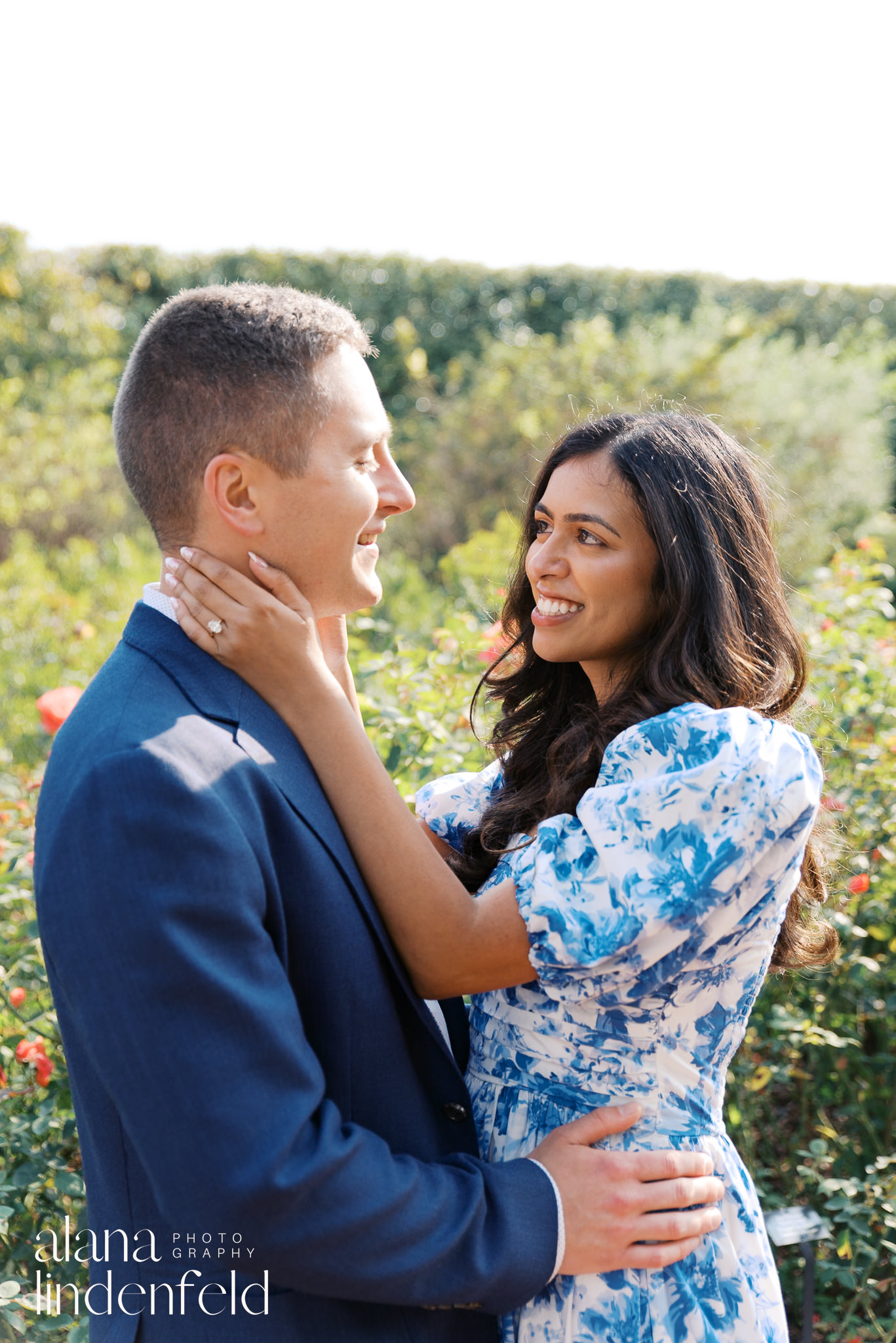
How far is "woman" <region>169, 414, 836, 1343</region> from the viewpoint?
151cm

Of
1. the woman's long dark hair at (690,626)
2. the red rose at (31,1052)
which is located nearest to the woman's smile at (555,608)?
the woman's long dark hair at (690,626)

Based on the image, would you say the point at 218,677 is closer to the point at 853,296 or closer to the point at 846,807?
the point at 846,807

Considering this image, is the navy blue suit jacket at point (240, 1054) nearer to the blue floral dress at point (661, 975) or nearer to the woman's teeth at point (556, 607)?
the blue floral dress at point (661, 975)

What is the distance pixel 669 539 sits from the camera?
195cm

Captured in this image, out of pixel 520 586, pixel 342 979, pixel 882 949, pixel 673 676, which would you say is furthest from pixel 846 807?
pixel 342 979

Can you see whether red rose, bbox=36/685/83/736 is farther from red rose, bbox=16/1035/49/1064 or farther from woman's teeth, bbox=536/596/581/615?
woman's teeth, bbox=536/596/581/615

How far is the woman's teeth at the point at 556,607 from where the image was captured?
81.1 inches

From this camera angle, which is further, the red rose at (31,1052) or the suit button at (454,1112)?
the red rose at (31,1052)

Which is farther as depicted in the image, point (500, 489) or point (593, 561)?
point (500, 489)

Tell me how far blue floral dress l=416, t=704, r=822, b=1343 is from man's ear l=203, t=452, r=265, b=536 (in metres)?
0.67

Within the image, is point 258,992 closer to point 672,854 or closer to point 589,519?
point 672,854

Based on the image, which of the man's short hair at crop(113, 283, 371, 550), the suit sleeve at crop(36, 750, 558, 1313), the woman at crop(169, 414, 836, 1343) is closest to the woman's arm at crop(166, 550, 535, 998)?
the woman at crop(169, 414, 836, 1343)

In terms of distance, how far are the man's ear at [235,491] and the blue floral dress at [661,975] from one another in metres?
0.67

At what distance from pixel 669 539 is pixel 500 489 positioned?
7.12m
